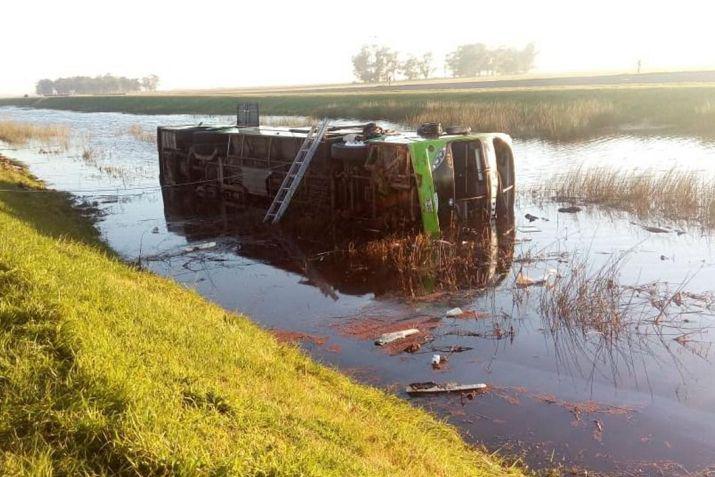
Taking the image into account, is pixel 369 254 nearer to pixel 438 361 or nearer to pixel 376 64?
pixel 438 361

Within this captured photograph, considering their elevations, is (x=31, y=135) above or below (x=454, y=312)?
above

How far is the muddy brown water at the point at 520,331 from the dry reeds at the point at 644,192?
0.97m

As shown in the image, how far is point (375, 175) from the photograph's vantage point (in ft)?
51.4

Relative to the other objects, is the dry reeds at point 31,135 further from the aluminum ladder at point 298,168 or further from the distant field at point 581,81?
the distant field at point 581,81

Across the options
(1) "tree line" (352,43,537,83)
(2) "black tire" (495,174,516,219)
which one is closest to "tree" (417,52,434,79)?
(1) "tree line" (352,43,537,83)

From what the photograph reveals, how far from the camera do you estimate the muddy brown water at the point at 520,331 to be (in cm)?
713

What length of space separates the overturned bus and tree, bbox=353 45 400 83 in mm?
135070

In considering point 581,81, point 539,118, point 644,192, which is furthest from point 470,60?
point 644,192

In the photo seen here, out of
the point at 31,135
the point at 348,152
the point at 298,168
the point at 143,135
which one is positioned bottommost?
the point at 298,168

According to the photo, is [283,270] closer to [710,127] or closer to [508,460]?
[508,460]

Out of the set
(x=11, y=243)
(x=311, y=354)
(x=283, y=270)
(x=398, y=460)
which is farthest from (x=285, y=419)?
(x=283, y=270)

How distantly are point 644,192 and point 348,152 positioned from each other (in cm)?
923

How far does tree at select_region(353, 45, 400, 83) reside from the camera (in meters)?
152

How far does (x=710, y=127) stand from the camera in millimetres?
32219
